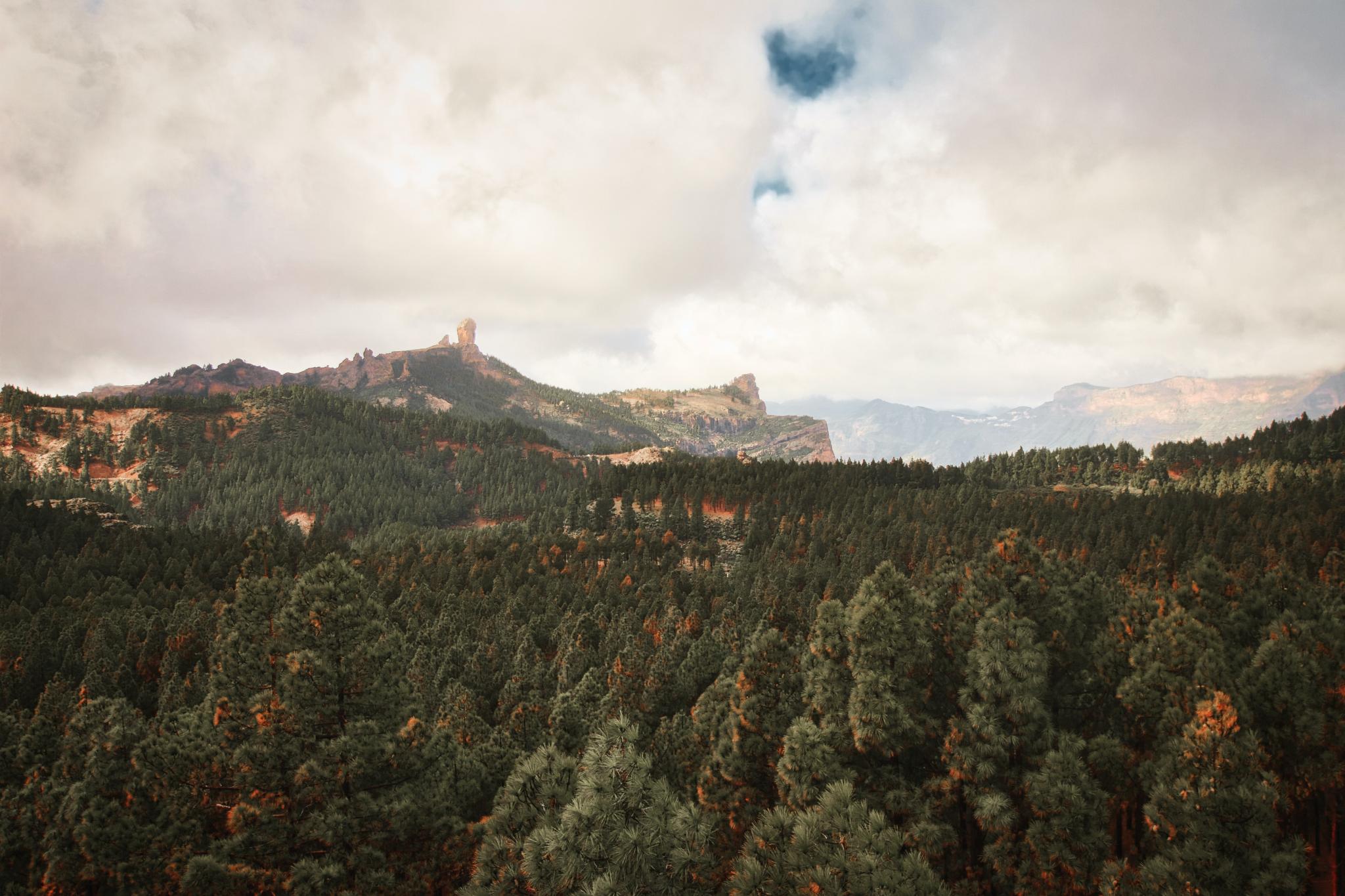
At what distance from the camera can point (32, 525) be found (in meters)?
146

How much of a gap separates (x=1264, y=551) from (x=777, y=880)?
120m

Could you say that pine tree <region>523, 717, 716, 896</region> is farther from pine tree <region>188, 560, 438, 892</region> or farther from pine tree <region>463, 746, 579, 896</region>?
pine tree <region>188, 560, 438, 892</region>

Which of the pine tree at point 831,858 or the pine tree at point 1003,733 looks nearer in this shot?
the pine tree at point 831,858

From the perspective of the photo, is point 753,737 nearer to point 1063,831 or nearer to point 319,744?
point 1063,831

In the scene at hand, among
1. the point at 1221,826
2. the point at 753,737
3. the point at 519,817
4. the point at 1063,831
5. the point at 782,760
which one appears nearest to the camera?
the point at 519,817

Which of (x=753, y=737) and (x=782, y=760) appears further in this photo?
(x=753, y=737)

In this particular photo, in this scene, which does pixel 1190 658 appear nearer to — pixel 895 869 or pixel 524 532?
pixel 895 869

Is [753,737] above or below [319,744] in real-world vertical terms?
below

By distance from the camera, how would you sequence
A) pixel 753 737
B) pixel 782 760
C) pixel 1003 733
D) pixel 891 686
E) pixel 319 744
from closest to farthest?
1. pixel 319 744
2. pixel 1003 733
3. pixel 782 760
4. pixel 891 686
5. pixel 753 737

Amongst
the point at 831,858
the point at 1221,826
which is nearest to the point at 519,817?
the point at 831,858

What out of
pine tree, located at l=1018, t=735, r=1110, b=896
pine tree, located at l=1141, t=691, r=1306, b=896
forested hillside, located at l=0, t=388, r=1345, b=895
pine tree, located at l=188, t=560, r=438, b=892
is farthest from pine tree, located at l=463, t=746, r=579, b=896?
pine tree, located at l=1141, t=691, r=1306, b=896

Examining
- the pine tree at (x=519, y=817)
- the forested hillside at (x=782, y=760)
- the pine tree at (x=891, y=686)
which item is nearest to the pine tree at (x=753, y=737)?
the forested hillside at (x=782, y=760)

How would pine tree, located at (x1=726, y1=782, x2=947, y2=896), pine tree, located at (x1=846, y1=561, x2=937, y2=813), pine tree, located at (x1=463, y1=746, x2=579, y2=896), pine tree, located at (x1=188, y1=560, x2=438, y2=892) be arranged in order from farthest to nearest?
1. pine tree, located at (x1=846, y1=561, x2=937, y2=813)
2. pine tree, located at (x1=188, y1=560, x2=438, y2=892)
3. pine tree, located at (x1=726, y1=782, x2=947, y2=896)
4. pine tree, located at (x1=463, y1=746, x2=579, y2=896)

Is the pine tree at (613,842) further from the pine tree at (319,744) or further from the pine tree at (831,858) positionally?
the pine tree at (319,744)
